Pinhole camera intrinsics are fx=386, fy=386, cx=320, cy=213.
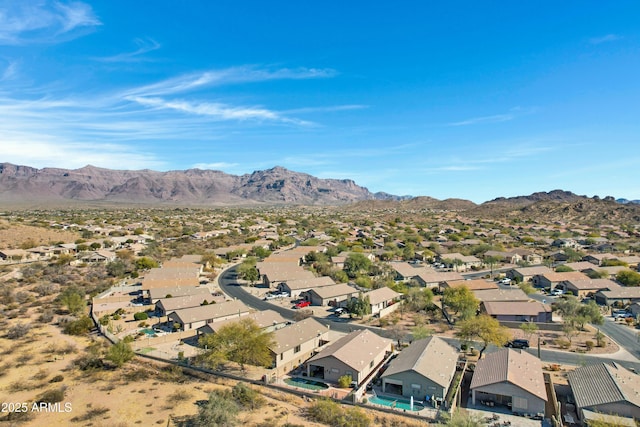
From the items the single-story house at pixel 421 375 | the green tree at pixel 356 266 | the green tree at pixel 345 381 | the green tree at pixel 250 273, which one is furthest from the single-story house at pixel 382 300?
the green tree at pixel 250 273

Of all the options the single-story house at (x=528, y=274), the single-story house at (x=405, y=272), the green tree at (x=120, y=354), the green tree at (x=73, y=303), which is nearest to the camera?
the green tree at (x=120, y=354)

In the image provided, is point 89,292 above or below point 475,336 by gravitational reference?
below

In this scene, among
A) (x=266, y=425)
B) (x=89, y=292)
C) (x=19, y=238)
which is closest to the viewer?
(x=266, y=425)

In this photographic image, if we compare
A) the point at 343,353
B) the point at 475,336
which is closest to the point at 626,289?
the point at 475,336

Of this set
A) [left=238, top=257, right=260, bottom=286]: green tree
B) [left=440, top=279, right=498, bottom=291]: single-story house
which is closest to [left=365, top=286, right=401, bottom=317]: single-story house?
[left=440, top=279, right=498, bottom=291]: single-story house

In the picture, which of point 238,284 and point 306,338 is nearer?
point 306,338

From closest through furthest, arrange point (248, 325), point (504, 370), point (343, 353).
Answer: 1. point (504, 370)
2. point (343, 353)
3. point (248, 325)

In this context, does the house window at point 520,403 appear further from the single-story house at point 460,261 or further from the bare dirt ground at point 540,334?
the single-story house at point 460,261

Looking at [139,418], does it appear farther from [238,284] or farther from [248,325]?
[238,284]
